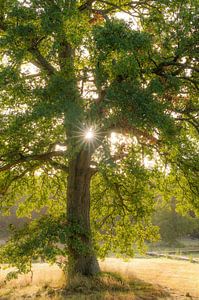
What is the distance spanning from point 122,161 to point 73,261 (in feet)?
14.5

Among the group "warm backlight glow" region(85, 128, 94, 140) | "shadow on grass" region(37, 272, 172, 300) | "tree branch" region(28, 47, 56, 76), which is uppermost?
"tree branch" region(28, 47, 56, 76)

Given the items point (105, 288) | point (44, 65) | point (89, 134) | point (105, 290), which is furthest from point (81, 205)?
point (44, 65)

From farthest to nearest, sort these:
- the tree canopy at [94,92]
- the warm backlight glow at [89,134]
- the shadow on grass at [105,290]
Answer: the shadow on grass at [105,290]
the warm backlight glow at [89,134]
the tree canopy at [94,92]

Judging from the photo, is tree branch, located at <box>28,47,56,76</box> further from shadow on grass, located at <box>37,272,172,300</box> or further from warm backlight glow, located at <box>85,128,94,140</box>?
shadow on grass, located at <box>37,272,172,300</box>

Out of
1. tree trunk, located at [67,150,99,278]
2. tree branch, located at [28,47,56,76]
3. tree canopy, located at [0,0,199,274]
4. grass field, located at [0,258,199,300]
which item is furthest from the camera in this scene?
tree trunk, located at [67,150,99,278]

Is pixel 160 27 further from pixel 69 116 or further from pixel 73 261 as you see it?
pixel 73 261

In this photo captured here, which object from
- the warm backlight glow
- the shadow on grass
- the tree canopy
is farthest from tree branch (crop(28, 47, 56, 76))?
the shadow on grass

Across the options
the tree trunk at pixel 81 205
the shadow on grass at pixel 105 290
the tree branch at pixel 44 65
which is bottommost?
the shadow on grass at pixel 105 290

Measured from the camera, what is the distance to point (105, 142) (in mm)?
12062

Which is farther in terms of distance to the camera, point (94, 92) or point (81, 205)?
point (81, 205)

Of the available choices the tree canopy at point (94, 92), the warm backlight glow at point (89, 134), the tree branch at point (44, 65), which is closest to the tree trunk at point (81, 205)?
the tree canopy at point (94, 92)

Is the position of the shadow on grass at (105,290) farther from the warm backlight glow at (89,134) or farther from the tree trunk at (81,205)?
the warm backlight glow at (89,134)

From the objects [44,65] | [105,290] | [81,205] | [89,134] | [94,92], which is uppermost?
[44,65]

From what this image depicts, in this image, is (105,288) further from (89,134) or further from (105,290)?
(89,134)
